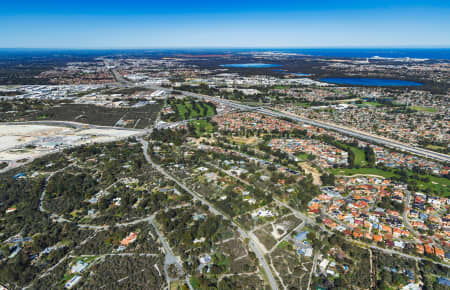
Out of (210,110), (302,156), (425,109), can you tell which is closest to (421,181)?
(302,156)

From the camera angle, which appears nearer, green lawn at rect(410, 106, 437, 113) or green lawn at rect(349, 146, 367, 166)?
green lawn at rect(349, 146, 367, 166)

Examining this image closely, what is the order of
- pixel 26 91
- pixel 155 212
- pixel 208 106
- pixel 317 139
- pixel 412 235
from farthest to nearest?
pixel 26 91
pixel 208 106
pixel 317 139
pixel 155 212
pixel 412 235

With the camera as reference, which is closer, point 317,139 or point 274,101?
point 317,139

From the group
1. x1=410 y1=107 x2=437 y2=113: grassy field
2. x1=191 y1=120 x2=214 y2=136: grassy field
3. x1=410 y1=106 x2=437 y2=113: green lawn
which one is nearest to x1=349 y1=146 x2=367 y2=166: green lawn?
x1=191 y1=120 x2=214 y2=136: grassy field

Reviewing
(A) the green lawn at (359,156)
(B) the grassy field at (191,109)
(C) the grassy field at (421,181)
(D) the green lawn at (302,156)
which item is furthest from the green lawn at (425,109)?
(B) the grassy field at (191,109)

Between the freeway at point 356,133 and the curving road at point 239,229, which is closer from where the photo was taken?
the curving road at point 239,229

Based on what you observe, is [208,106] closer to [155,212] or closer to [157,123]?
[157,123]

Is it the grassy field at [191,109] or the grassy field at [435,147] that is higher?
the grassy field at [191,109]

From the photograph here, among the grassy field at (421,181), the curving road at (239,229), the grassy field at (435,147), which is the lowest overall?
the curving road at (239,229)

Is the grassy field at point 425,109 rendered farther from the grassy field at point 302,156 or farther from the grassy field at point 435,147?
the grassy field at point 302,156

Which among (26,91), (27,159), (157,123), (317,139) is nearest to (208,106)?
(157,123)

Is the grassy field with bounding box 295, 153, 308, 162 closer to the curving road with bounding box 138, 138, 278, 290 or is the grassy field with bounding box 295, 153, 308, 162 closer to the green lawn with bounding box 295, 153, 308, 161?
the green lawn with bounding box 295, 153, 308, 161
